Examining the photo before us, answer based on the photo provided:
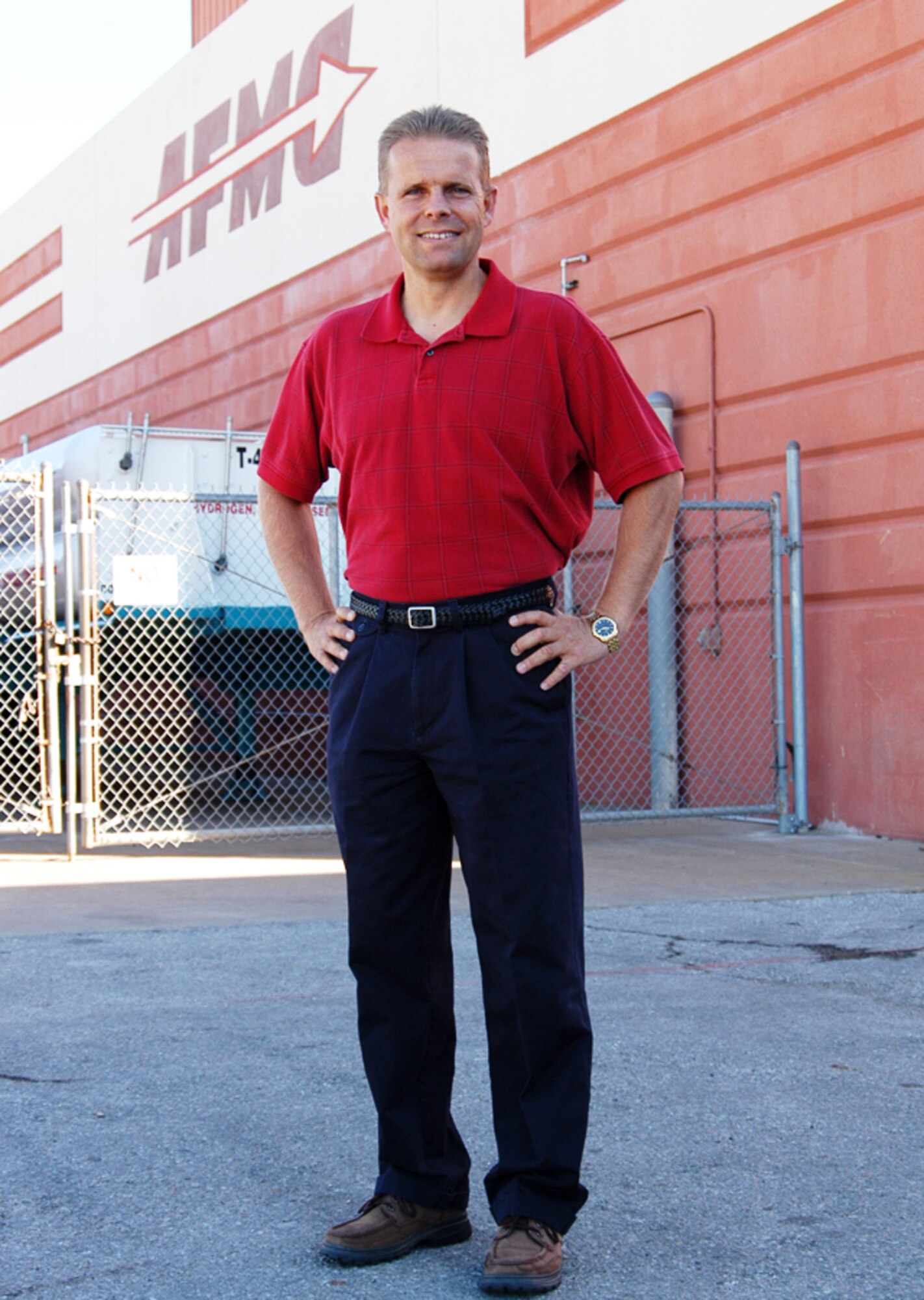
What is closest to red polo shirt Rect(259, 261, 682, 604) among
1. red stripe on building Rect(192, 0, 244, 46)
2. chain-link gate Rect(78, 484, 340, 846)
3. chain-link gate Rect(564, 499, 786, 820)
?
chain-link gate Rect(564, 499, 786, 820)

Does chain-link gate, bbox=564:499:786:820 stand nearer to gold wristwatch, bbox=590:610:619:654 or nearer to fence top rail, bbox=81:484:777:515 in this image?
fence top rail, bbox=81:484:777:515

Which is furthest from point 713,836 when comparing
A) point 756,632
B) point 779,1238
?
point 779,1238

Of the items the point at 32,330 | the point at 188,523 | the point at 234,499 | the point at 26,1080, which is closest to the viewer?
the point at 26,1080

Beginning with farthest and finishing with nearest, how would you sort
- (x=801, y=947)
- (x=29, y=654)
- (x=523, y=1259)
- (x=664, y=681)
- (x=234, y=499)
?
(x=664, y=681) < (x=29, y=654) < (x=234, y=499) < (x=801, y=947) < (x=523, y=1259)

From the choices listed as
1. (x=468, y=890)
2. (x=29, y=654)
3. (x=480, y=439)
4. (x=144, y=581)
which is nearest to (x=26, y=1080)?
(x=468, y=890)

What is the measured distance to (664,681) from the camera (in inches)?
439

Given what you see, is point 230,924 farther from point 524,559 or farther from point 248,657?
point 248,657

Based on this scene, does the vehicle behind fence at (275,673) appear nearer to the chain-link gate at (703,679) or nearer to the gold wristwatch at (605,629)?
the chain-link gate at (703,679)

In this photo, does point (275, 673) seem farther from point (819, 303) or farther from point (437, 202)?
point (437, 202)

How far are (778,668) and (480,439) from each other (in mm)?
7206

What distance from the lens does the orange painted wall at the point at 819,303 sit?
9.37m

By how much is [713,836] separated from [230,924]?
4.20m

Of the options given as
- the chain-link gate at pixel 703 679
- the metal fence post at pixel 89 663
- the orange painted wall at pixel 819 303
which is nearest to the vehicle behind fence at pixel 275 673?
the chain-link gate at pixel 703 679

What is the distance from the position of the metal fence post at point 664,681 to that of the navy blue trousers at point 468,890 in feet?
26.9
